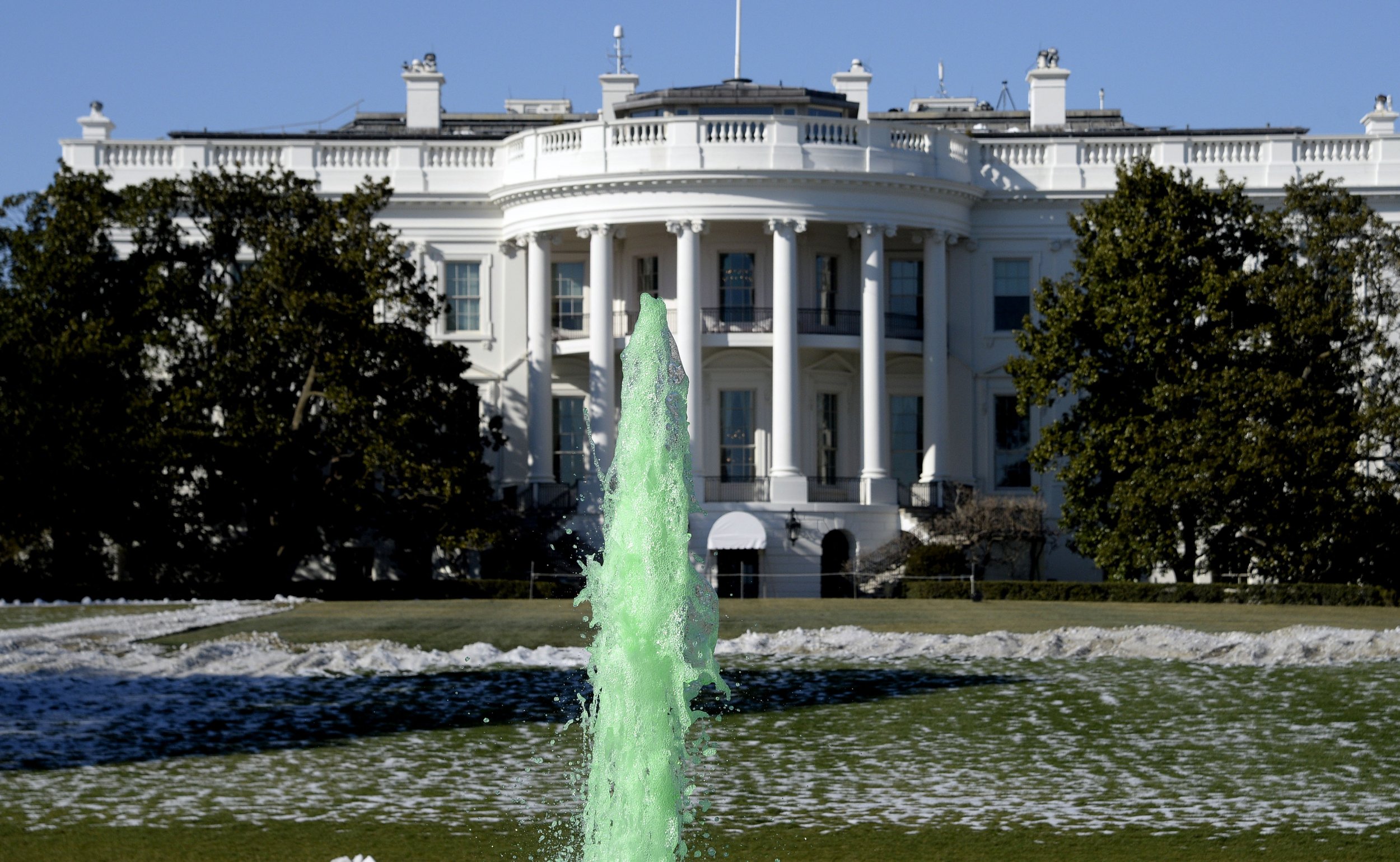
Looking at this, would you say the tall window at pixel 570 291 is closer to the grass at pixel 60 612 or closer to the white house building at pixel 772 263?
the white house building at pixel 772 263

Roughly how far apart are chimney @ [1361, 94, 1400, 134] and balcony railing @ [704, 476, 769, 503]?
20.8 meters

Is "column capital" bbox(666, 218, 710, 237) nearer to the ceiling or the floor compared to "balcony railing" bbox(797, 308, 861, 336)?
nearer to the ceiling

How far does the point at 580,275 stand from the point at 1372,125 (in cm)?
2307

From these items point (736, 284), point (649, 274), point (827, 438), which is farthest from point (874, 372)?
point (649, 274)

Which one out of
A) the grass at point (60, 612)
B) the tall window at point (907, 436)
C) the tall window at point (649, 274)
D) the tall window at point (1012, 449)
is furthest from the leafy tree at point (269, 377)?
the tall window at point (1012, 449)

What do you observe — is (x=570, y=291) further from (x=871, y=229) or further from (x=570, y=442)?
(x=871, y=229)

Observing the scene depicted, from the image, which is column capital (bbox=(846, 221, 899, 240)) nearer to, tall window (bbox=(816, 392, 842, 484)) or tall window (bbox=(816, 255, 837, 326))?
tall window (bbox=(816, 255, 837, 326))

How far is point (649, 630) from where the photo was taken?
11508mm

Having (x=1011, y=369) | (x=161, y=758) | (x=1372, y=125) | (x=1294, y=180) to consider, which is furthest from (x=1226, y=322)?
(x=161, y=758)

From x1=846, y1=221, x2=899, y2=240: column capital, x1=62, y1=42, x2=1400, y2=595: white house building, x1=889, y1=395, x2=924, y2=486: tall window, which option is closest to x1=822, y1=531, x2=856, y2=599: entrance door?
x1=62, y1=42, x2=1400, y2=595: white house building

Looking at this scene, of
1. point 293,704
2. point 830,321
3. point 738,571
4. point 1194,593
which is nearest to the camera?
point 293,704

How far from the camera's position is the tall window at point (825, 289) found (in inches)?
2115

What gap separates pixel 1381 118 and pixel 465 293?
2657 cm

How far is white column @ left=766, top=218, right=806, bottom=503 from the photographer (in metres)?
50.0
